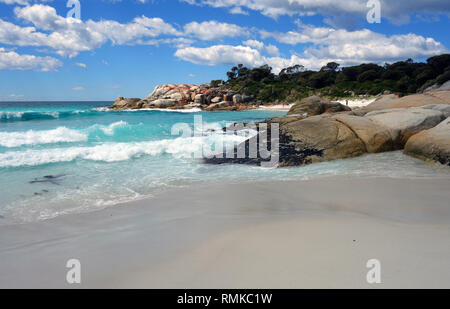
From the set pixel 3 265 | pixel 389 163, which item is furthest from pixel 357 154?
pixel 3 265

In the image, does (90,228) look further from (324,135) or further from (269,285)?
(324,135)

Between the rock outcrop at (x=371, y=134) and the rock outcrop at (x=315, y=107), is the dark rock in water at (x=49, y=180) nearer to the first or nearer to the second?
the rock outcrop at (x=371, y=134)

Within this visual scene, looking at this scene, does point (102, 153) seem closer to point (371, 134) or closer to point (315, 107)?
point (371, 134)

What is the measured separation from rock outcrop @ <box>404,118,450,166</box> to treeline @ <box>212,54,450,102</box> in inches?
1859

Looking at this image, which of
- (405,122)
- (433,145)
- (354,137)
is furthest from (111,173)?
(405,122)

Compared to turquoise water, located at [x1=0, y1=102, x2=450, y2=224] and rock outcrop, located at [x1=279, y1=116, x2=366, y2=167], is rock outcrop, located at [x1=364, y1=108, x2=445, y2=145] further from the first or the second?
rock outcrop, located at [x1=279, y1=116, x2=366, y2=167]

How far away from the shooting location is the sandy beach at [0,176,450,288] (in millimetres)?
2482

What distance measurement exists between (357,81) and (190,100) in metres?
36.5

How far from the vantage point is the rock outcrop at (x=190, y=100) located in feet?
192

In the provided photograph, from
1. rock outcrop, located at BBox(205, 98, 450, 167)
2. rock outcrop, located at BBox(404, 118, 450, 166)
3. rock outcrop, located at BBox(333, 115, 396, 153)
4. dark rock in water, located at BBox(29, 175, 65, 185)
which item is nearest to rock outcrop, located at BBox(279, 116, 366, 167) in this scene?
rock outcrop, located at BBox(205, 98, 450, 167)

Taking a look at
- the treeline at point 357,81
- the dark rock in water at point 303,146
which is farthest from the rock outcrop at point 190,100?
the dark rock in water at point 303,146

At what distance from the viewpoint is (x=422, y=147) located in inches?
294

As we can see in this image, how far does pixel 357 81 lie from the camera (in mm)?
62281

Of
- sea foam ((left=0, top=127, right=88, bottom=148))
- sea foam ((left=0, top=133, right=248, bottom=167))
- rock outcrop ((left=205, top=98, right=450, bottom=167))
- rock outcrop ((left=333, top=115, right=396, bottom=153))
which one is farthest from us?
sea foam ((left=0, top=127, right=88, bottom=148))
